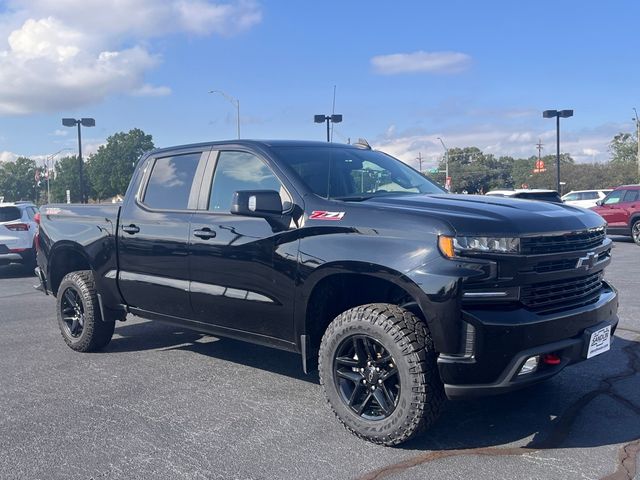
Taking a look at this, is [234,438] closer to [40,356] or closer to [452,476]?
[452,476]

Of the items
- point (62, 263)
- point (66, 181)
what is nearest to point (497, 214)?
point (62, 263)

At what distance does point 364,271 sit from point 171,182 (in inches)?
93.1

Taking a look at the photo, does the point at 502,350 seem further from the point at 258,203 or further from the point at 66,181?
the point at 66,181

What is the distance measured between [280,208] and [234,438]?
1509mm

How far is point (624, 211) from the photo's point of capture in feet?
61.4

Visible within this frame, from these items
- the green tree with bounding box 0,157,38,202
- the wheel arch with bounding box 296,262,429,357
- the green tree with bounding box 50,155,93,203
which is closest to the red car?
the wheel arch with bounding box 296,262,429,357

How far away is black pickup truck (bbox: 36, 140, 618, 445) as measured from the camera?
3.83 metres

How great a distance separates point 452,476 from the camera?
3705 millimetres

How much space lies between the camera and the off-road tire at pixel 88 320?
21.3 ft

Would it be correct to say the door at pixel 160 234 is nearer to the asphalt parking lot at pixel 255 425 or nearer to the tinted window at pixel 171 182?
the tinted window at pixel 171 182

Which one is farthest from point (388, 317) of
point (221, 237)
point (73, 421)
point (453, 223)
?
point (73, 421)

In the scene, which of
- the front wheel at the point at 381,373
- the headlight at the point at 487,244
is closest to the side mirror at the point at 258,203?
the front wheel at the point at 381,373

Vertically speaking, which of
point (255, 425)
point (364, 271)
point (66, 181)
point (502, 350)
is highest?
point (66, 181)

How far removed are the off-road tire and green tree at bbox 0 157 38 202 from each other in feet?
238
